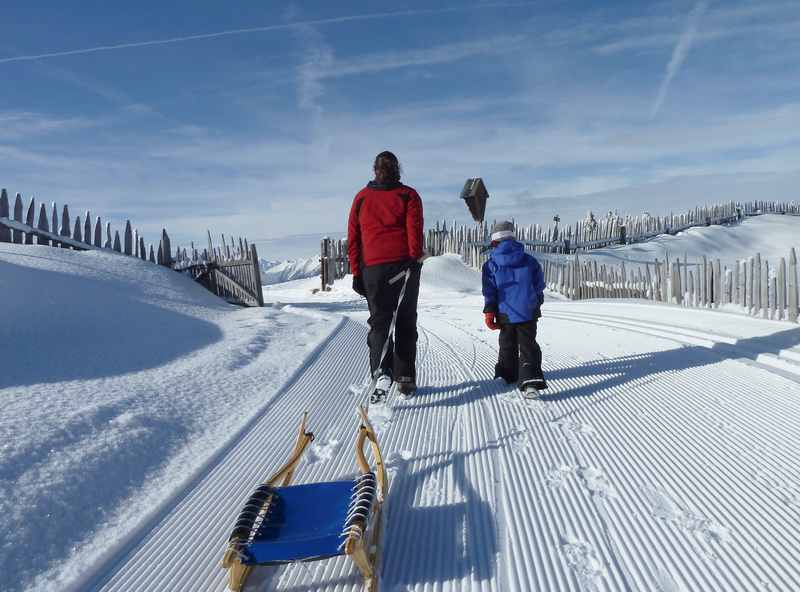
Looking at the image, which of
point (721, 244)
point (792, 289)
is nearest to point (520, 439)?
point (792, 289)

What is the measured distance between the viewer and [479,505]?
2.30 meters

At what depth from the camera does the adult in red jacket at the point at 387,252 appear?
153 inches

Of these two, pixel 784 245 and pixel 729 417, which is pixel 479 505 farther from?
pixel 784 245

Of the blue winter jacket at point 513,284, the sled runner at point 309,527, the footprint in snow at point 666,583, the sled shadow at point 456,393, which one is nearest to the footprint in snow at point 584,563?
the footprint in snow at point 666,583

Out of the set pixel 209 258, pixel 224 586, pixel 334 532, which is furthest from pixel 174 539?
pixel 209 258

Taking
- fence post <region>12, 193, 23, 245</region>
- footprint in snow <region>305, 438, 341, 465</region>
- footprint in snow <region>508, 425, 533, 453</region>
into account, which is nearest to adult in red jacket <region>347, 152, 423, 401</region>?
footprint in snow <region>305, 438, 341, 465</region>

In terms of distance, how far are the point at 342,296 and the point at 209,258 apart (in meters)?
4.77

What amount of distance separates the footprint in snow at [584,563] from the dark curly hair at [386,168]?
2.65 m

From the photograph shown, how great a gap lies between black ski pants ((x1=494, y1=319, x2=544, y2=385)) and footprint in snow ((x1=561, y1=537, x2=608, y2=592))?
6.49 ft

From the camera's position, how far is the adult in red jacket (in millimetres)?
3891

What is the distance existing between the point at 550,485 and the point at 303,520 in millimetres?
1130

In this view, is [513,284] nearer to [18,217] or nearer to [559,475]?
[559,475]

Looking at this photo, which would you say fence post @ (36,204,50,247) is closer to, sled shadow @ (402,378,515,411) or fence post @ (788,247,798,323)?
sled shadow @ (402,378,515,411)

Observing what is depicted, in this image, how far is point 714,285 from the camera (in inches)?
373
